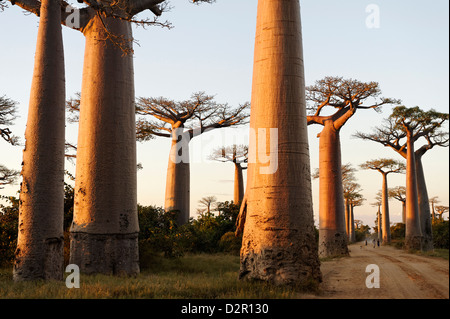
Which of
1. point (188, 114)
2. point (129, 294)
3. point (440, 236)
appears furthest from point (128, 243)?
point (440, 236)

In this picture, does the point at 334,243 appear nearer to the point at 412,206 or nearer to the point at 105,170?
the point at 412,206

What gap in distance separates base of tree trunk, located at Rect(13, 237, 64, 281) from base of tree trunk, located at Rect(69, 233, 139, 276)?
97 cm

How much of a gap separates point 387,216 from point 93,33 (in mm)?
24670

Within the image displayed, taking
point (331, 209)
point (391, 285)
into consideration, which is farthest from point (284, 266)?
point (331, 209)

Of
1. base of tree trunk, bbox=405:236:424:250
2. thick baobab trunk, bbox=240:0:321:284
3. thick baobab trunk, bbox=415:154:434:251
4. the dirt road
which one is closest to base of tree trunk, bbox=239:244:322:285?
thick baobab trunk, bbox=240:0:321:284

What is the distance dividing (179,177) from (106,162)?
34.8 feet

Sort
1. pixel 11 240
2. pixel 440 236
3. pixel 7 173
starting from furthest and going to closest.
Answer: pixel 440 236
pixel 7 173
pixel 11 240

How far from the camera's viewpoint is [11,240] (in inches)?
416

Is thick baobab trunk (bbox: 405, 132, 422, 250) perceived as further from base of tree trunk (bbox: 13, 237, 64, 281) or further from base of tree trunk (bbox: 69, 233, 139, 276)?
base of tree trunk (bbox: 13, 237, 64, 281)

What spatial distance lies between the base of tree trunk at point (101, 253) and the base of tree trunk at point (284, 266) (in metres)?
3.22

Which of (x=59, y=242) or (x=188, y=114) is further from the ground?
(x=188, y=114)

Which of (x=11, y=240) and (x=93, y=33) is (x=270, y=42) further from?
(x=11, y=240)

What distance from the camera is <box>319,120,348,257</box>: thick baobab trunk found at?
47.9 ft

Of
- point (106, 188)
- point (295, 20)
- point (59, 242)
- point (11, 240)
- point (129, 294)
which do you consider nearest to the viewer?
point (129, 294)
